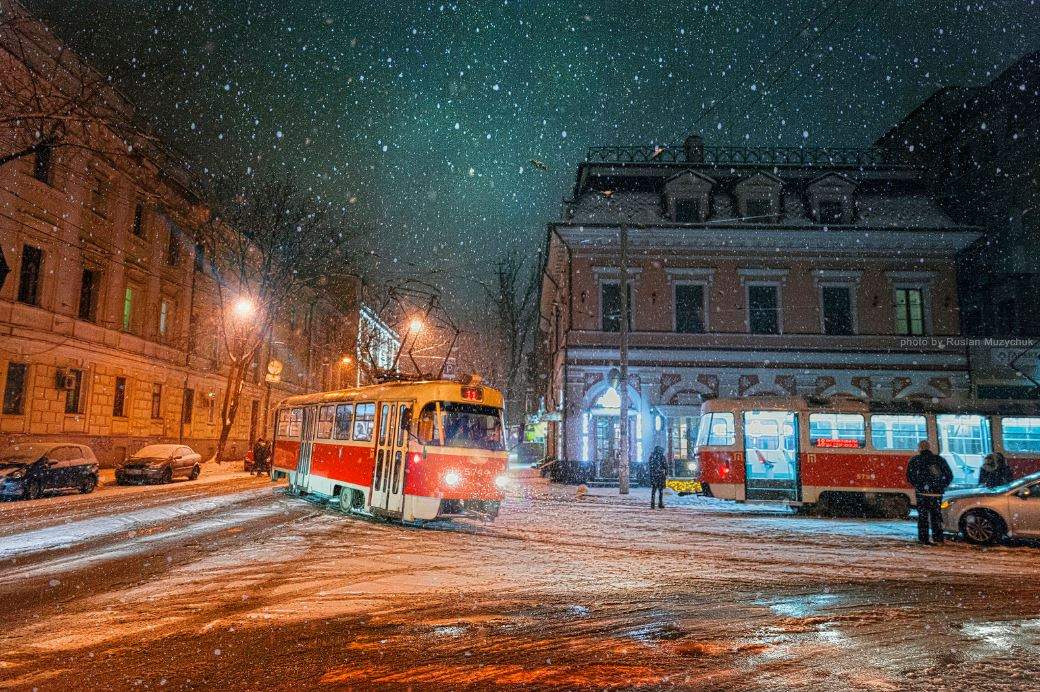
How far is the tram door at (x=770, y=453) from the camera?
1730 centimetres

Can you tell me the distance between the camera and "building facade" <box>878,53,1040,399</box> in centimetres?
2806

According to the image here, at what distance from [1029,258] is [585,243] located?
66.5 ft

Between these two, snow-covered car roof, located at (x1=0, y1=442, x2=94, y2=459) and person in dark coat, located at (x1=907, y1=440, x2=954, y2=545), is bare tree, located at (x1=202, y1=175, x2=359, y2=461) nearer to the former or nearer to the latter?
snow-covered car roof, located at (x1=0, y1=442, x2=94, y2=459)

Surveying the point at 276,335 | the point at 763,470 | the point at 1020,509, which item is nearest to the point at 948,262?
the point at 763,470

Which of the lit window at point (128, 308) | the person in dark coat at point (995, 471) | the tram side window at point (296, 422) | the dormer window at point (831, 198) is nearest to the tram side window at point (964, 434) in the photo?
the person in dark coat at point (995, 471)

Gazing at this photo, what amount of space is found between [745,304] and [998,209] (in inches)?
569

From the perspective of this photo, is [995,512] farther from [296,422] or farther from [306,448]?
[296,422]

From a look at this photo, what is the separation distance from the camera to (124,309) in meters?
28.4

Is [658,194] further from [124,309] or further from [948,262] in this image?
[124,309]

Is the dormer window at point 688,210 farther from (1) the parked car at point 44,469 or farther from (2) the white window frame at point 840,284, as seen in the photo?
(1) the parked car at point 44,469

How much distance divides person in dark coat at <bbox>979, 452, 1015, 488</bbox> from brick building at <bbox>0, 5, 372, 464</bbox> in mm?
23728

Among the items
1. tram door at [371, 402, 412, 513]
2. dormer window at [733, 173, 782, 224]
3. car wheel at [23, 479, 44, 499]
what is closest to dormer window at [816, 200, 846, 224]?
dormer window at [733, 173, 782, 224]

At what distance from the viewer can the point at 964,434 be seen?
57.1 feet

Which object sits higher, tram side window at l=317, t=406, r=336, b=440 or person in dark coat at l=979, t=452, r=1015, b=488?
tram side window at l=317, t=406, r=336, b=440
